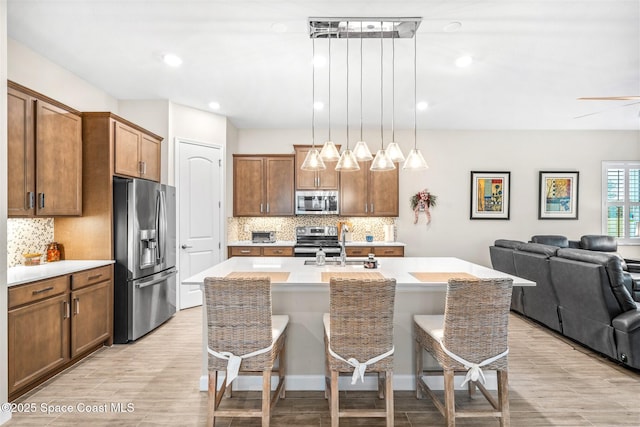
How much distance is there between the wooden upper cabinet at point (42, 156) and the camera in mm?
2701

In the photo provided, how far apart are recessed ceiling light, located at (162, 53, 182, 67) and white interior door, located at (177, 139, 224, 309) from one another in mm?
1467

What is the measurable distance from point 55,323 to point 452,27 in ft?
13.1

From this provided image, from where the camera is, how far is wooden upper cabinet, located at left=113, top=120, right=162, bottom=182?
3694 mm

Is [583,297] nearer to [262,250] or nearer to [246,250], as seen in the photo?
[262,250]

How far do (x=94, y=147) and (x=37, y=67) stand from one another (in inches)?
36.9

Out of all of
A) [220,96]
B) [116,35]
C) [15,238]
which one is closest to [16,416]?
[15,238]

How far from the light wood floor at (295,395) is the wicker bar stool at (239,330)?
43 centimetres

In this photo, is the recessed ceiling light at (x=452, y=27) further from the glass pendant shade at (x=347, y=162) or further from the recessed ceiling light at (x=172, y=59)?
the recessed ceiling light at (x=172, y=59)

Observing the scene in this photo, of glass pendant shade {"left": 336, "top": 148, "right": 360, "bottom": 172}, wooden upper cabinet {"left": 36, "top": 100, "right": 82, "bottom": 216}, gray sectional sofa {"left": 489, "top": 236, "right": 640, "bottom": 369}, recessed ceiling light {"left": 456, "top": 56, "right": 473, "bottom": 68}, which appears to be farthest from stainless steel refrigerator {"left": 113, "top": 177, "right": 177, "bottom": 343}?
gray sectional sofa {"left": 489, "top": 236, "right": 640, "bottom": 369}

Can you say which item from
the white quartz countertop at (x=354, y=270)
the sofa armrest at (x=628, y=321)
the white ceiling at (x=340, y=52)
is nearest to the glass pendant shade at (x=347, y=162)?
the white quartz countertop at (x=354, y=270)

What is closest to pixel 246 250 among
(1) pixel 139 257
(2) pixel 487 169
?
(1) pixel 139 257

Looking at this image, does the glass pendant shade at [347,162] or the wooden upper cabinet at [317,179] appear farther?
the wooden upper cabinet at [317,179]

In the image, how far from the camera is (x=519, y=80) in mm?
4094

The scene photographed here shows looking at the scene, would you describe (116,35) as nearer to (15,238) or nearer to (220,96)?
(220,96)
